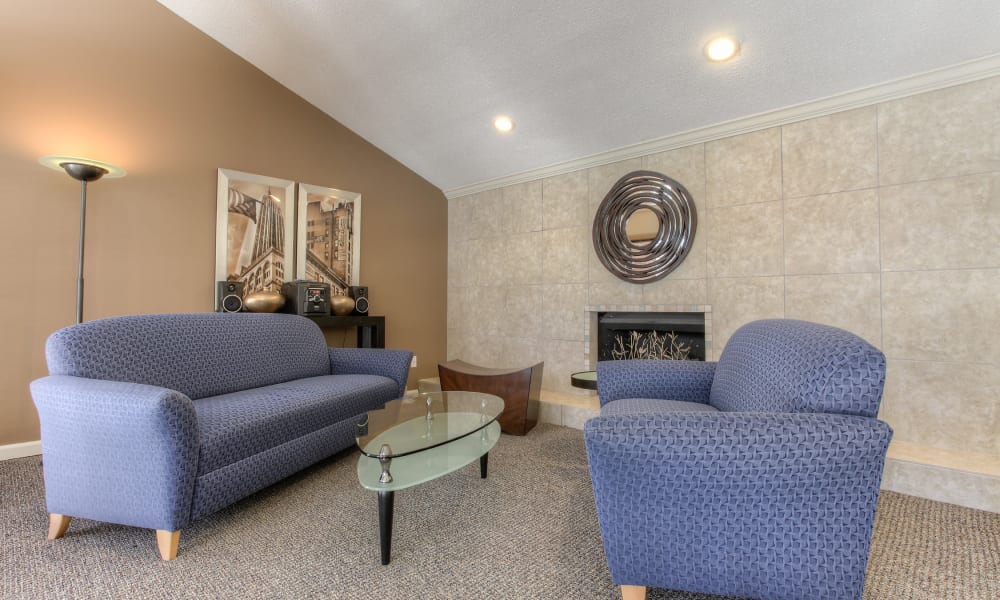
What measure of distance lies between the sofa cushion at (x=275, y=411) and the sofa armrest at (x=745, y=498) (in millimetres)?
1447

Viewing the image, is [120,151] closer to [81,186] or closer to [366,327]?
[81,186]

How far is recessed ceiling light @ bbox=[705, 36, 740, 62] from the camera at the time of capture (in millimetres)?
2316

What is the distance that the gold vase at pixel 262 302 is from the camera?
313cm

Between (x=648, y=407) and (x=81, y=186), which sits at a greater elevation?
(x=81, y=186)

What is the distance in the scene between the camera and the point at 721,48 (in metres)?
2.36

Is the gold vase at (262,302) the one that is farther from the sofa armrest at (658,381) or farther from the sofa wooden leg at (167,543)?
the sofa armrest at (658,381)

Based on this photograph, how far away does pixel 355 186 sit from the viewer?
13.0 ft

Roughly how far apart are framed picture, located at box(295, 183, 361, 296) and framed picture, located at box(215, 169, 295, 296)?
0.09 metres

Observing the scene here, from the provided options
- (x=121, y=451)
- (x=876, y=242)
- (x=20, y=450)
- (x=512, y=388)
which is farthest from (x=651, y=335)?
(x=20, y=450)

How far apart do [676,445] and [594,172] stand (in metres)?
2.93

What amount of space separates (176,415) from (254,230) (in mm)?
2321

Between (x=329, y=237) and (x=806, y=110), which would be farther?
(x=329, y=237)

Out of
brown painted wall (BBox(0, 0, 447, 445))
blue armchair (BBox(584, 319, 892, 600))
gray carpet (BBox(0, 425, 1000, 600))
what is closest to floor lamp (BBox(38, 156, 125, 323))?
brown painted wall (BBox(0, 0, 447, 445))

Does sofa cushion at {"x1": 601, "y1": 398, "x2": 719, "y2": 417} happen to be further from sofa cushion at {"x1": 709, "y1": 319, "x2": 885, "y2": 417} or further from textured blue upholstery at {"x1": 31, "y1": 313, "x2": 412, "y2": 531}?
textured blue upholstery at {"x1": 31, "y1": 313, "x2": 412, "y2": 531}
